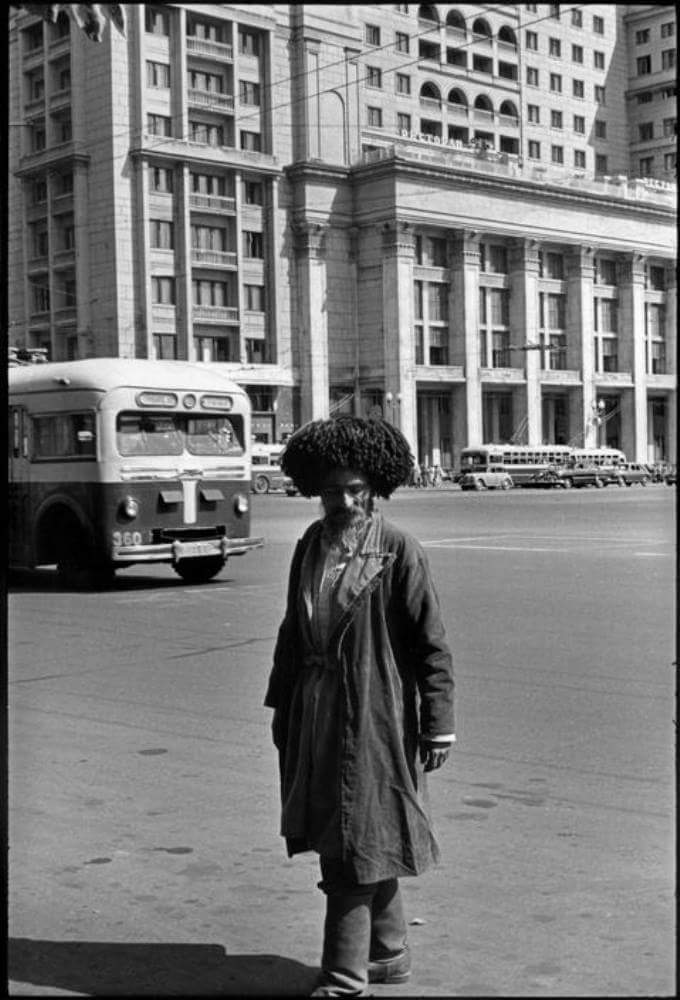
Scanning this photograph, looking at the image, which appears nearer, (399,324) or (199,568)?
(199,568)

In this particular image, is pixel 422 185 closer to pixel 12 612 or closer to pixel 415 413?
pixel 415 413

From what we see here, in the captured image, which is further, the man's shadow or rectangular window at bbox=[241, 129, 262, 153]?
rectangular window at bbox=[241, 129, 262, 153]

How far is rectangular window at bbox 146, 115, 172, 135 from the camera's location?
2611 inches

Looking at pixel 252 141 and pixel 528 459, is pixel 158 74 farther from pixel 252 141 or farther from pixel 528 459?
pixel 528 459

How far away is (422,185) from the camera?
254ft

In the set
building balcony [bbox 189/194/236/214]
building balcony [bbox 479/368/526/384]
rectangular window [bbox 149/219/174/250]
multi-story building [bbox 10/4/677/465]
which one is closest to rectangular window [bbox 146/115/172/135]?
multi-story building [bbox 10/4/677/465]

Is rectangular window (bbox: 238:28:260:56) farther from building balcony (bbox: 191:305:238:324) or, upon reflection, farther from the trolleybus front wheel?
the trolleybus front wheel

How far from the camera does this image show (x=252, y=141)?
72.0 metres

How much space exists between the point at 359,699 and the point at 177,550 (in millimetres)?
12339

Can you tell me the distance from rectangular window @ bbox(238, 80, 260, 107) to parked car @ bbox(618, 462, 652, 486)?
27437 mm

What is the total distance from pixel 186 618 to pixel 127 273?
196 feet

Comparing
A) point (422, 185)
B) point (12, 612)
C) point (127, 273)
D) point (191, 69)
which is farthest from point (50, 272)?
point (12, 612)

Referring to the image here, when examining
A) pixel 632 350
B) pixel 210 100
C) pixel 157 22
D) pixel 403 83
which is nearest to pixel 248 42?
pixel 210 100

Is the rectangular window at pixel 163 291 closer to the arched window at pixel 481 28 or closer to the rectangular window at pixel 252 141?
the rectangular window at pixel 252 141
